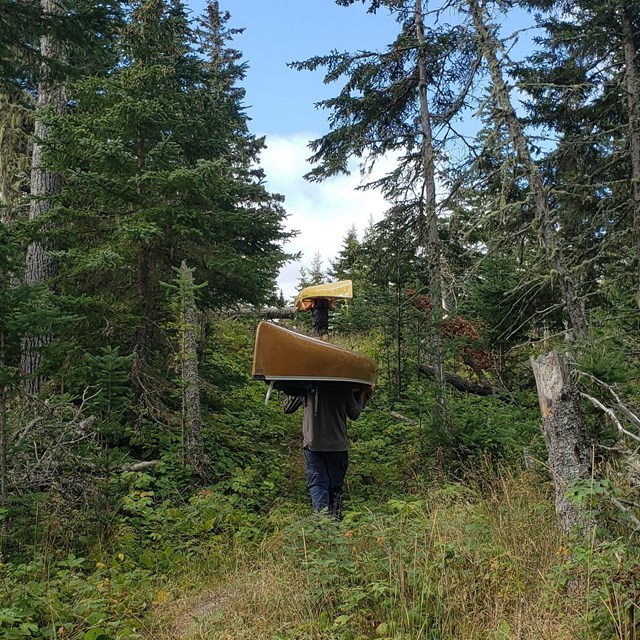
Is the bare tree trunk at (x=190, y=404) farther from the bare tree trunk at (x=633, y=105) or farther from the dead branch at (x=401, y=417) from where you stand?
the bare tree trunk at (x=633, y=105)

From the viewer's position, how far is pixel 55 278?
8.68 metres

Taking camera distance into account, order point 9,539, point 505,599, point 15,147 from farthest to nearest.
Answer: point 15,147 → point 9,539 → point 505,599

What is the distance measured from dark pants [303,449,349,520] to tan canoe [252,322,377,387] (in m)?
0.89

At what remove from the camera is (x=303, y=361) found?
20.8 ft

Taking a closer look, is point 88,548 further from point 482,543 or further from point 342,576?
point 482,543

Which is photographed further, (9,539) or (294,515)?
(294,515)

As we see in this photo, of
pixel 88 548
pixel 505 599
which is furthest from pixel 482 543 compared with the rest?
pixel 88 548

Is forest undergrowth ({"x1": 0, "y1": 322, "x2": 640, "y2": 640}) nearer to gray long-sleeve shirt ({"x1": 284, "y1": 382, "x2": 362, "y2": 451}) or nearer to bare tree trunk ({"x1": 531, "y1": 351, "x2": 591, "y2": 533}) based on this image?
bare tree trunk ({"x1": 531, "y1": 351, "x2": 591, "y2": 533})

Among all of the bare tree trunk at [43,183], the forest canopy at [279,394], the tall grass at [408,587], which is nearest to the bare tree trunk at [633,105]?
the forest canopy at [279,394]

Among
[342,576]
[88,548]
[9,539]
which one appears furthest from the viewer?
[88,548]

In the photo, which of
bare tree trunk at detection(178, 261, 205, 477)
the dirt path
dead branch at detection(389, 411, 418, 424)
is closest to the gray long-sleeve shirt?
bare tree trunk at detection(178, 261, 205, 477)

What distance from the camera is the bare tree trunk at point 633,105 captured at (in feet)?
33.7

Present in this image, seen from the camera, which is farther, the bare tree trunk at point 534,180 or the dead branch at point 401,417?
the dead branch at point 401,417

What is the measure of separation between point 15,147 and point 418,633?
12893 millimetres
